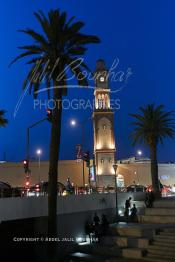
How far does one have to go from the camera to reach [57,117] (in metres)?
26.0

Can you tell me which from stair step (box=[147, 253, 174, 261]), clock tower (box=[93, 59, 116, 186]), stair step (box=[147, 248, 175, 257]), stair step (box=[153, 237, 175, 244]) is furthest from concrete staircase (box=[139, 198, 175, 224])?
clock tower (box=[93, 59, 116, 186])

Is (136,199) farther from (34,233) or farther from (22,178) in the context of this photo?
(22,178)

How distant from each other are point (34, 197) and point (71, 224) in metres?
5.09

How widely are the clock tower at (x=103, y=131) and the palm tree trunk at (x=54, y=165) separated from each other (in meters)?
49.1

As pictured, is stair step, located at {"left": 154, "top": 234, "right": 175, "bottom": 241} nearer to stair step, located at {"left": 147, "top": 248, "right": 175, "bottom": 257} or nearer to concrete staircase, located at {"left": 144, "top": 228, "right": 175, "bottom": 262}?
concrete staircase, located at {"left": 144, "top": 228, "right": 175, "bottom": 262}

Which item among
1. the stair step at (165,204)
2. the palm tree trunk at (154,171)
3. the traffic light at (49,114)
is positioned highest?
the traffic light at (49,114)

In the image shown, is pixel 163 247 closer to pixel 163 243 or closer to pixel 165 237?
pixel 163 243

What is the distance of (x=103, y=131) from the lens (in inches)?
3019

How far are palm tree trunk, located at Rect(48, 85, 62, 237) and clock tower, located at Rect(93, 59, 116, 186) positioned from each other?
4906cm

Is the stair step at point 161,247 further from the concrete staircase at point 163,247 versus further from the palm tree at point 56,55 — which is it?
the palm tree at point 56,55

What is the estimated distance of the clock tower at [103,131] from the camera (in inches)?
2963

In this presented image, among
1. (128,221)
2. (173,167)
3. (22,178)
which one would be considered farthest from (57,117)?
(173,167)

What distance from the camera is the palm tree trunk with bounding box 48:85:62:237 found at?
24.6 metres

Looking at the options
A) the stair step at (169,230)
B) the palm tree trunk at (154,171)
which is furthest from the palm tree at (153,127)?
the stair step at (169,230)
